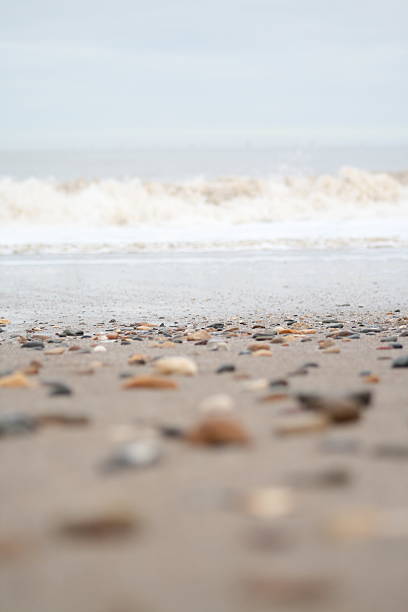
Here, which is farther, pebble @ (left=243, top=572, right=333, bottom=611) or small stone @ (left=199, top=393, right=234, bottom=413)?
small stone @ (left=199, top=393, right=234, bottom=413)

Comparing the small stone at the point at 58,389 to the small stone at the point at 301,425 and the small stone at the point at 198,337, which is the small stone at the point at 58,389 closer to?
the small stone at the point at 301,425

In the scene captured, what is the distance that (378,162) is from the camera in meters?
32.4

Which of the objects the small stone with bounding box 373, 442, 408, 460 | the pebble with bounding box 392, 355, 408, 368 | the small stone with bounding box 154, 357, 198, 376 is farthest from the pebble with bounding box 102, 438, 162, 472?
the pebble with bounding box 392, 355, 408, 368

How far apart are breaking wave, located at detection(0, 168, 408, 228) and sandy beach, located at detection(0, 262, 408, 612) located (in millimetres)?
15892

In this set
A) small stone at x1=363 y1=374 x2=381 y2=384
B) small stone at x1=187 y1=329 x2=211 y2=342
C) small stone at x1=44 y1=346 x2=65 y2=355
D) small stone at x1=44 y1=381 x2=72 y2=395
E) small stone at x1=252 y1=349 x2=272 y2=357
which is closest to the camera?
small stone at x1=44 y1=381 x2=72 y2=395

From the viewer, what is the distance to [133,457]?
1281 mm

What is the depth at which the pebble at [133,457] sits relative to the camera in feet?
4.16

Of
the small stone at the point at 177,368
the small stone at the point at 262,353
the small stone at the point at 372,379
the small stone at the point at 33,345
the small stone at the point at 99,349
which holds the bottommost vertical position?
the small stone at the point at 262,353

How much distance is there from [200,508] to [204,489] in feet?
0.26

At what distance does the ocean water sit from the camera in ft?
46.1

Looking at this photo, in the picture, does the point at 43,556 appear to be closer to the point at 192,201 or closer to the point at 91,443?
the point at 91,443

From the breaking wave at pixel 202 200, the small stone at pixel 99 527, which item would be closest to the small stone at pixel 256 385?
the small stone at pixel 99 527

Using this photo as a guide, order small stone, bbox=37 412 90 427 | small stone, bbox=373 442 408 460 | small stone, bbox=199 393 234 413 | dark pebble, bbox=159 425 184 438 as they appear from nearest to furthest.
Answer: small stone, bbox=373 442 408 460
dark pebble, bbox=159 425 184 438
small stone, bbox=37 412 90 427
small stone, bbox=199 393 234 413

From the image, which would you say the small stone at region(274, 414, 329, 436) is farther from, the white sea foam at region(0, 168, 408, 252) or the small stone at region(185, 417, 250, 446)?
the white sea foam at region(0, 168, 408, 252)
